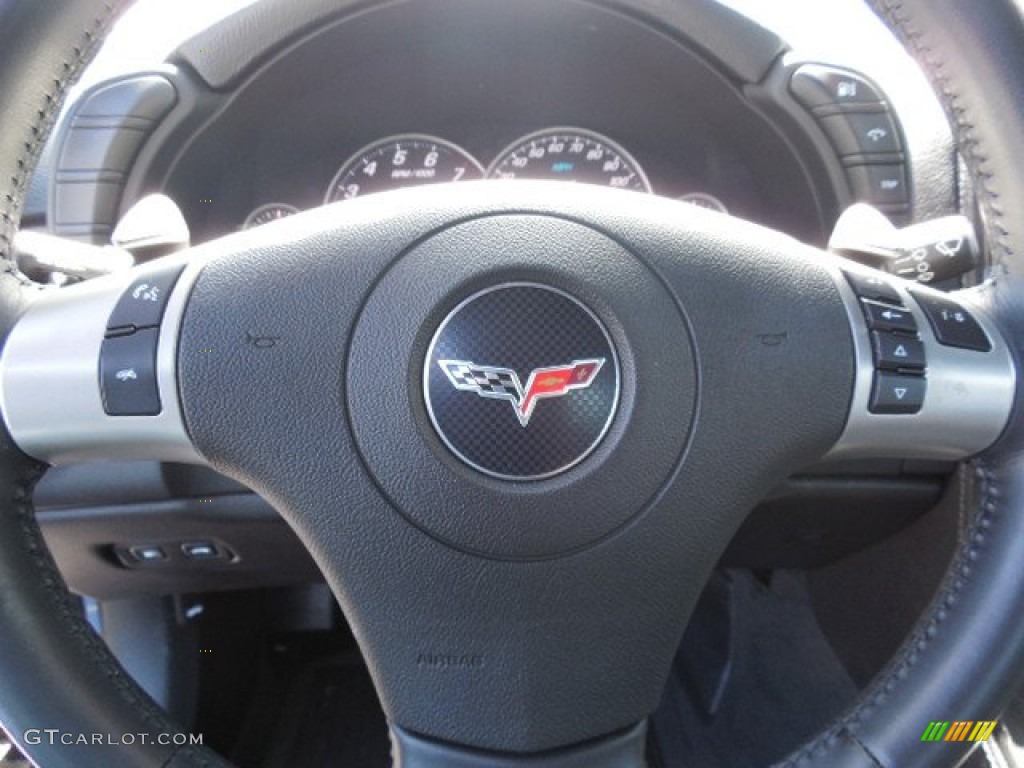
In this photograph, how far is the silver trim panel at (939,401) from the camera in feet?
2.93

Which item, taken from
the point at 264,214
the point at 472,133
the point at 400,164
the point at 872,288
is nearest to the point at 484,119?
the point at 472,133

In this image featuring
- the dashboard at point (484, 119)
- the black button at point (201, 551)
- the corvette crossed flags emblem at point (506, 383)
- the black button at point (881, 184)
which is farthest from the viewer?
the dashboard at point (484, 119)

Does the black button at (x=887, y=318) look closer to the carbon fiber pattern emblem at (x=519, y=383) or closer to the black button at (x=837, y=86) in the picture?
the carbon fiber pattern emblem at (x=519, y=383)

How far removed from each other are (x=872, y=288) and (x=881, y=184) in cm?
83

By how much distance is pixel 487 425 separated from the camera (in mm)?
820

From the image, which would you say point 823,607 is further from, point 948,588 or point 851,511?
point 948,588

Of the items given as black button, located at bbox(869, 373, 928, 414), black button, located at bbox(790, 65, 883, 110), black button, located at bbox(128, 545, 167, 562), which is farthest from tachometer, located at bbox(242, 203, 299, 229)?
black button, located at bbox(869, 373, 928, 414)

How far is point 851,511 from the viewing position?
4.81ft

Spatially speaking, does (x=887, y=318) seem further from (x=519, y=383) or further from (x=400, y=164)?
(x=400, y=164)

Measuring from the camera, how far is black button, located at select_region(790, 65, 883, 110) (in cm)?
168

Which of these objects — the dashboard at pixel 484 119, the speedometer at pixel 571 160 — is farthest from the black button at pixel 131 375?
the speedometer at pixel 571 160

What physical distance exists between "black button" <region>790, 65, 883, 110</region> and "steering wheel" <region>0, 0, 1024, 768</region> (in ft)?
2.64

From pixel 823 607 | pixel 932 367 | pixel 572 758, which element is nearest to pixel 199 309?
pixel 572 758

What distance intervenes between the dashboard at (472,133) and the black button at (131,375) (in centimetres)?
41
